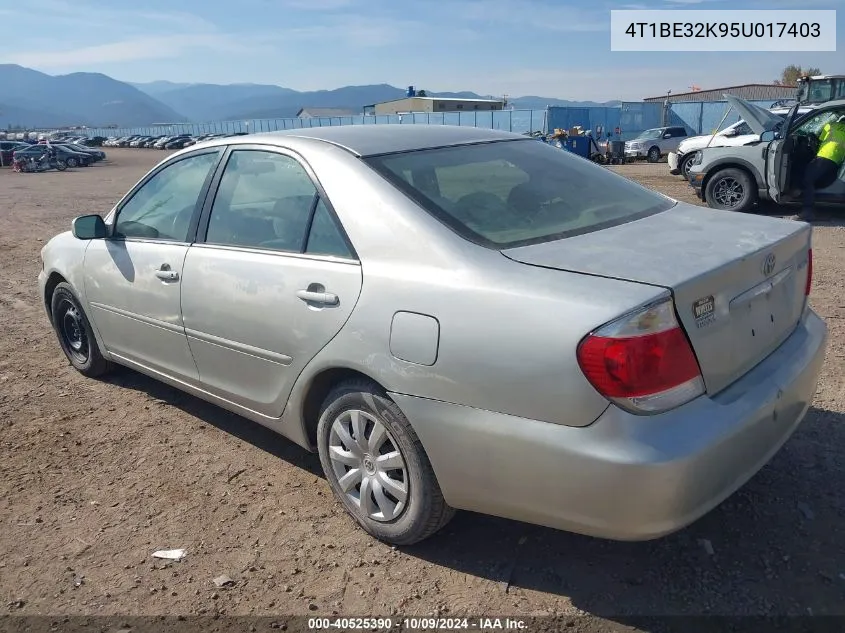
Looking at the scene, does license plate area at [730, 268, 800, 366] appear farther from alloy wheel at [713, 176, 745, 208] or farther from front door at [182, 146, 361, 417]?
alloy wheel at [713, 176, 745, 208]

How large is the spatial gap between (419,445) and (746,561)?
133 centimetres

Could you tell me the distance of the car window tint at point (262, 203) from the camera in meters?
3.10

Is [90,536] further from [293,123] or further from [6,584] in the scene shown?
[293,123]

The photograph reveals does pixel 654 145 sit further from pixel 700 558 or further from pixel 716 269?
pixel 716 269

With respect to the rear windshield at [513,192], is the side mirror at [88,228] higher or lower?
lower

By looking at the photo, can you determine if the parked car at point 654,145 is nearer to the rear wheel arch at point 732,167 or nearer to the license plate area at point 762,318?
the rear wheel arch at point 732,167

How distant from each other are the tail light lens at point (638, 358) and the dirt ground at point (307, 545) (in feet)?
2.77

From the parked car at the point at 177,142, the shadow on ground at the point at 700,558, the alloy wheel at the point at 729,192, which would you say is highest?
the parked car at the point at 177,142

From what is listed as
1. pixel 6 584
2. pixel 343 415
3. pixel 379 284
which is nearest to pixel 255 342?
pixel 343 415

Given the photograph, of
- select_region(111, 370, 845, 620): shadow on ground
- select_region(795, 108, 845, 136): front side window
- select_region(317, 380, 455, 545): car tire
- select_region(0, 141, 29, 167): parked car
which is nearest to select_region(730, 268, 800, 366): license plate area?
select_region(111, 370, 845, 620): shadow on ground

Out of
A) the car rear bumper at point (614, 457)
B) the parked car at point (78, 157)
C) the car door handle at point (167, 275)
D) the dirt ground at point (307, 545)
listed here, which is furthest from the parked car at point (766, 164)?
the parked car at point (78, 157)

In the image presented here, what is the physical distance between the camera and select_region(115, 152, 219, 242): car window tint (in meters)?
3.70

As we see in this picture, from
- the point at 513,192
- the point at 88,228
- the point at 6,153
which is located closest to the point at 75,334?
the point at 88,228

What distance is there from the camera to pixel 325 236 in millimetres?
2932
